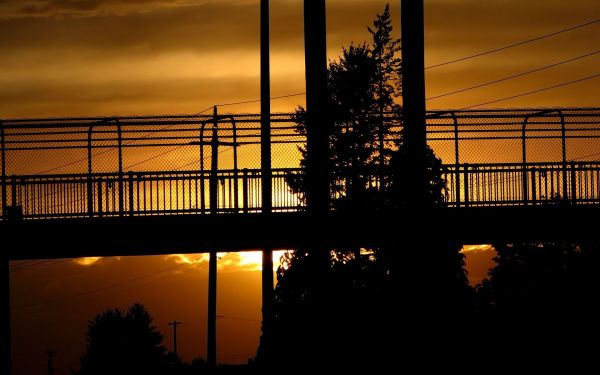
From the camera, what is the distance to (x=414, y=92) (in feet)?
70.1

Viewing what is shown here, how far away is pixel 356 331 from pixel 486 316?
4.32m

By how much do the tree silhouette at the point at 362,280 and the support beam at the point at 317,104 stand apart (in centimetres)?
163

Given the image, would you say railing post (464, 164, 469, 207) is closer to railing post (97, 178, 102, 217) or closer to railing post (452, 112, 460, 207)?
railing post (452, 112, 460, 207)

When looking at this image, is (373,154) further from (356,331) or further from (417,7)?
(417,7)

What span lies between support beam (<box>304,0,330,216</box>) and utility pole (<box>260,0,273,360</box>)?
510 cm

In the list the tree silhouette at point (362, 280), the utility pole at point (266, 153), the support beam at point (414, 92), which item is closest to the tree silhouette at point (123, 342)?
the tree silhouette at point (362, 280)

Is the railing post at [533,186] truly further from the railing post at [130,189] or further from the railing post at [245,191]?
the railing post at [130,189]

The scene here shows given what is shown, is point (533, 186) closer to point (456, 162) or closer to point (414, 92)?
point (456, 162)

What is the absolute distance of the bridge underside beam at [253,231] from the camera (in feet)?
88.5

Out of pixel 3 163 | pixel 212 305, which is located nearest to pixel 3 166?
pixel 3 163

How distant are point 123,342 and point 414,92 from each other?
78.2 metres

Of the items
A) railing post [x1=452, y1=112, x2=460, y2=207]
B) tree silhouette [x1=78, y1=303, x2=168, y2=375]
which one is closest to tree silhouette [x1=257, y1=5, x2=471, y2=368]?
railing post [x1=452, y1=112, x2=460, y2=207]

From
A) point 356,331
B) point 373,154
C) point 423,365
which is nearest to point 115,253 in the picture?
point 356,331

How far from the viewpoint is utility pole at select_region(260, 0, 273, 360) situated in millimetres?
29745
